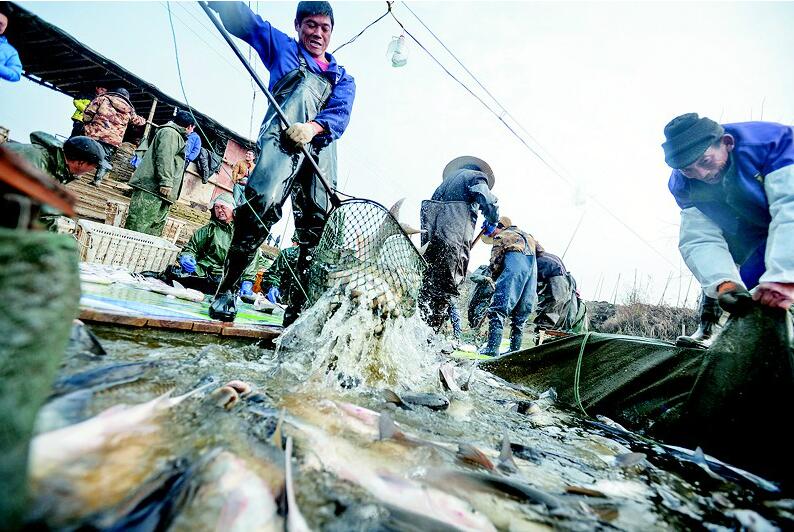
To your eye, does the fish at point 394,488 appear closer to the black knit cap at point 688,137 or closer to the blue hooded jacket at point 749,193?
the blue hooded jacket at point 749,193

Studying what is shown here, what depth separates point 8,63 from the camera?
4066mm

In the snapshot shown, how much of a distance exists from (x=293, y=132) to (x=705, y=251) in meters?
3.34

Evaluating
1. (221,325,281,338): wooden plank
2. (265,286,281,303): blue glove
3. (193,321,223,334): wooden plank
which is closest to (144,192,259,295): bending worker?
(265,286,281,303): blue glove

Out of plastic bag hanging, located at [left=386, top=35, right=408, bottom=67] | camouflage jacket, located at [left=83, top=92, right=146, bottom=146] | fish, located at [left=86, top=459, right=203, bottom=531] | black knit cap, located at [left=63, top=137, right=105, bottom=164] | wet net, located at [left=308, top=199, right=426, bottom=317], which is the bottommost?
fish, located at [left=86, top=459, right=203, bottom=531]

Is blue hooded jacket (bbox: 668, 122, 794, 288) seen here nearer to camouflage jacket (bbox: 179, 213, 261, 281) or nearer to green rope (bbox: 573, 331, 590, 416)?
green rope (bbox: 573, 331, 590, 416)

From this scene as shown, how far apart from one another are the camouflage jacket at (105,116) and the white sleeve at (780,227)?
8932 millimetres

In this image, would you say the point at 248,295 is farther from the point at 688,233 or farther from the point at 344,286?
the point at 688,233

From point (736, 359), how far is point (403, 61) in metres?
A: 7.49

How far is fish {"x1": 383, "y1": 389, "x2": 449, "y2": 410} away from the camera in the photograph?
1.96 meters

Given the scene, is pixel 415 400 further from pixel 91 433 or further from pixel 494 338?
pixel 494 338

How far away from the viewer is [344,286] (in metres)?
2.56

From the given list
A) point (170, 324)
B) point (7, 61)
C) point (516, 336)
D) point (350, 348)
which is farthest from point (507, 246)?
point (7, 61)

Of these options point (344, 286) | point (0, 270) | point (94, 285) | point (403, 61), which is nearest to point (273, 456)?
point (0, 270)

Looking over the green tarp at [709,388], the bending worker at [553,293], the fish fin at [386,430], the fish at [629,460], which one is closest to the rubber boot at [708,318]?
the green tarp at [709,388]
